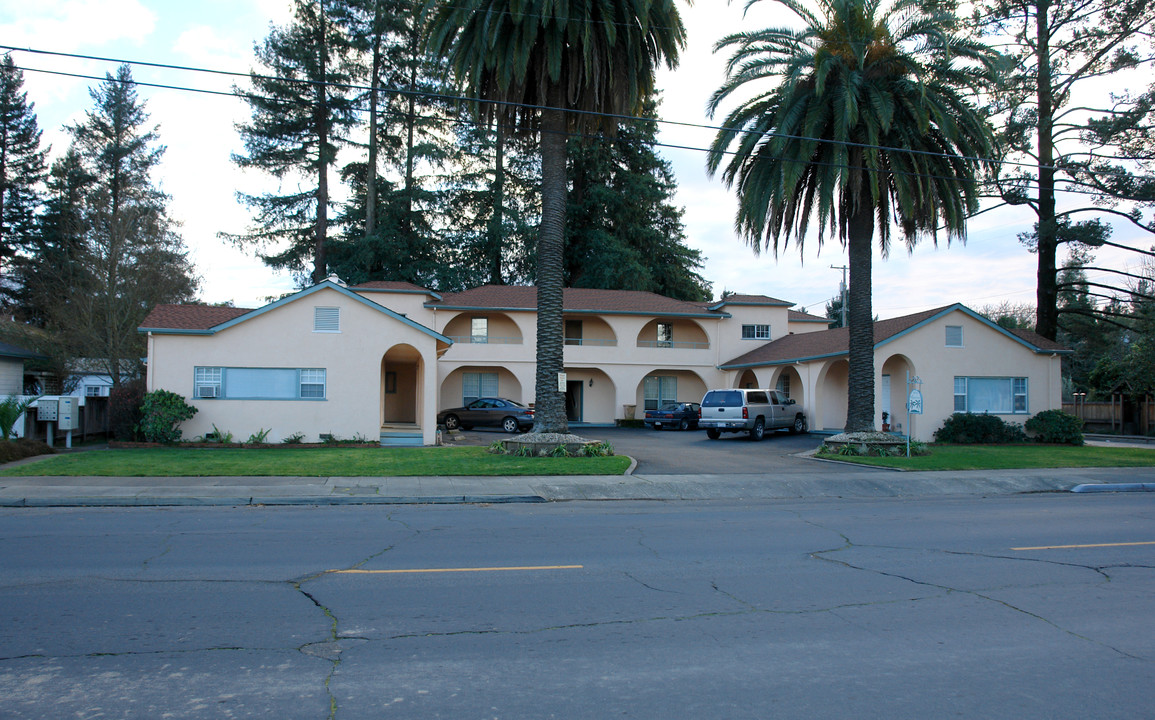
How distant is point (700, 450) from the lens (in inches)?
958

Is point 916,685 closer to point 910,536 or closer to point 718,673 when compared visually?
point 718,673

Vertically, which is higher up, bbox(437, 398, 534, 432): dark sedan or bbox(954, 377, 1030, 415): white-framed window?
bbox(954, 377, 1030, 415): white-framed window

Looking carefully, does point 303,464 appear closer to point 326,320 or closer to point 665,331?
point 326,320

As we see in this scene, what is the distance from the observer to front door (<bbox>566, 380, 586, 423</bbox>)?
41.2 m

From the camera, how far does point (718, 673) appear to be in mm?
5145

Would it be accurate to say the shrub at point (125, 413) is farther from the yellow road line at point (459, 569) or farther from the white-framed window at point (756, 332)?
the white-framed window at point (756, 332)

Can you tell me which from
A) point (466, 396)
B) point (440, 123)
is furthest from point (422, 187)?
point (466, 396)

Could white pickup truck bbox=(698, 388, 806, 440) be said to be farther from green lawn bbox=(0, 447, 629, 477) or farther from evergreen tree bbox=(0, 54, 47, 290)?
evergreen tree bbox=(0, 54, 47, 290)

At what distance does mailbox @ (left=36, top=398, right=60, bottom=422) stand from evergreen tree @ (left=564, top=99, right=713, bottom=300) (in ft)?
105

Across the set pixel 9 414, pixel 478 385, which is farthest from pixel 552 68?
pixel 478 385

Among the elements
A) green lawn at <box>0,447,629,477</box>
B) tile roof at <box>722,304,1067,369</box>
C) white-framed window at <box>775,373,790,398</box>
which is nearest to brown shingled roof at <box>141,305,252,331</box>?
green lawn at <box>0,447,629,477</box>

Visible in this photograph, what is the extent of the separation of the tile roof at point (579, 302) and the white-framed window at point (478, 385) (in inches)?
151

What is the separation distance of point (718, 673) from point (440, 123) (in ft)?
158

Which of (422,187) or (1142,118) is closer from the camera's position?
(1142,118)
